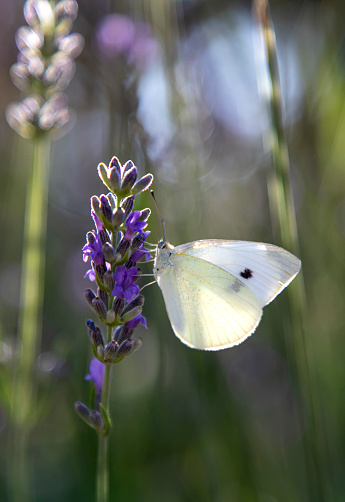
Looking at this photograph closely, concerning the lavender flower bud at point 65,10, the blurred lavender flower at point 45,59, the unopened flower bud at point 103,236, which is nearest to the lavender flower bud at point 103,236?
the unopened flower bud at point 103,236

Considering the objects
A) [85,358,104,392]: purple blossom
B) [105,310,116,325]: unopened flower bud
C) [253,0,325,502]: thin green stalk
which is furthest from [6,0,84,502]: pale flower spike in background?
[253,0,325,502]: thin green stalk

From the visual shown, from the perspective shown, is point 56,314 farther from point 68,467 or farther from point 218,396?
point 218,396

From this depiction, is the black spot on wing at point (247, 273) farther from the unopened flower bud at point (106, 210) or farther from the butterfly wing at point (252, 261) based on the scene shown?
the unopened flower bud at point (106, 210)

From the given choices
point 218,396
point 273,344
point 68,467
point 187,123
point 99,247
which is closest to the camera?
point 99,247

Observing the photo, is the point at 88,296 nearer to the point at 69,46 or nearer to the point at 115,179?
the point at 115,179

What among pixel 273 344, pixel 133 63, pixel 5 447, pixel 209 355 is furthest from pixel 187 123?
pixel 5 447

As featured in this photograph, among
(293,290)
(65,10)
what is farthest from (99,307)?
(65,10)
